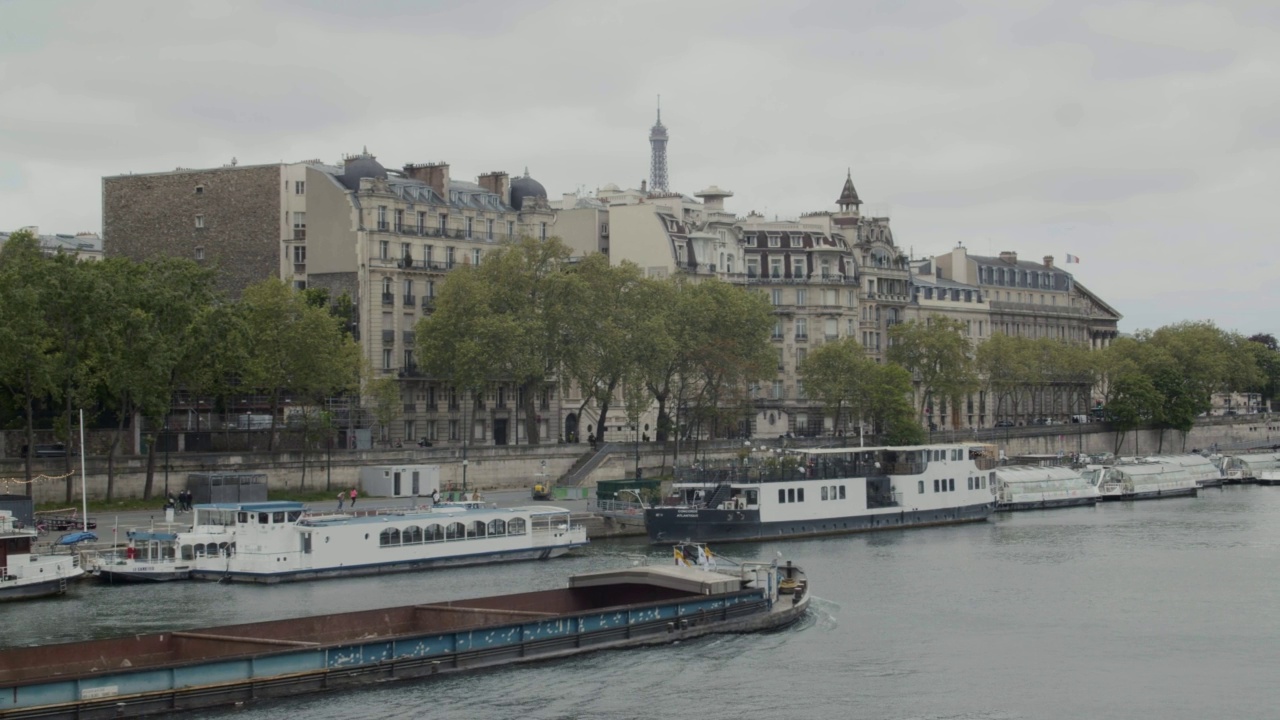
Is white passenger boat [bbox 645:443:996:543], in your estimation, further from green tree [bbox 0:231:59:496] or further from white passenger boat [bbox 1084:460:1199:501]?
green tree [bbox 0:231:59:496]

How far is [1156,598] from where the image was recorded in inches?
2522

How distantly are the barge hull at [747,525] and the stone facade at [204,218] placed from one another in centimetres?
3861

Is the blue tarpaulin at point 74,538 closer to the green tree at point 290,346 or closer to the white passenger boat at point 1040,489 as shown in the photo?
the green tree at point 290,346

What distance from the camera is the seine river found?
146 ft

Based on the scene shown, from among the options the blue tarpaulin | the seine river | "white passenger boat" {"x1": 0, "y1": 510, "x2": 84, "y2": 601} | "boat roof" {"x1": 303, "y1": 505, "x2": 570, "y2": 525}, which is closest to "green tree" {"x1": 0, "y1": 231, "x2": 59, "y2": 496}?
the blue tarpaulin

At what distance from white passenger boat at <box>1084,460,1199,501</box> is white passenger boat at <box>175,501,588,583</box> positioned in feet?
190

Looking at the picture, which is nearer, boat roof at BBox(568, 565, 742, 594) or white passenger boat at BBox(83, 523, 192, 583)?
boat roof at BBox(568, 565, 742, 594)

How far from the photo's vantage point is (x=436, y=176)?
384 ft

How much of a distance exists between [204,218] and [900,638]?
234ft

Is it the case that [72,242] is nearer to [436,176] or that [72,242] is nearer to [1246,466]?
[436,176]

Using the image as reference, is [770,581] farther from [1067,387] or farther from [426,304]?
[1067,387]

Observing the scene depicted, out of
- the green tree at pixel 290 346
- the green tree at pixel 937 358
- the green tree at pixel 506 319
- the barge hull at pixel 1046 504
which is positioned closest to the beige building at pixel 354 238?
the green tree at pixel 506 319

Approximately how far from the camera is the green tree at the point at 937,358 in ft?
452

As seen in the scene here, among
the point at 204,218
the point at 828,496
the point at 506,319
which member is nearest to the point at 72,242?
the point at 204,218
